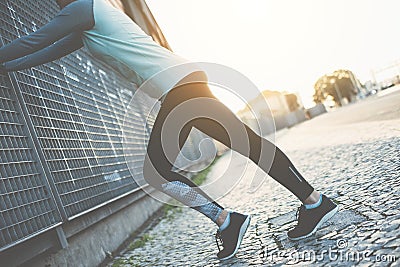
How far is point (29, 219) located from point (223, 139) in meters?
1.14

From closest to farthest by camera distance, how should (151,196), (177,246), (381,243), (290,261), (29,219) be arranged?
(381,243) < (290,261) < (29,219) < (177,246) < (151,196)

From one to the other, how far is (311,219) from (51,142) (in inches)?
70.6

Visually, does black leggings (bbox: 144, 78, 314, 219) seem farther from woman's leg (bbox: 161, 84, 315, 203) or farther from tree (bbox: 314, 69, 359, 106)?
tree (bbox: 314, 69, 359, 106)

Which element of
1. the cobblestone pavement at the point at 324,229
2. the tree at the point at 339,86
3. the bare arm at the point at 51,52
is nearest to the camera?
the cobblestone pavement at the point at 324,229

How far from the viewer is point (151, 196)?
6.45 metres

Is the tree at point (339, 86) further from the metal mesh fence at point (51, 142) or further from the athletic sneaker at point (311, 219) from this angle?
the athletic sneaker at point (311, 219)

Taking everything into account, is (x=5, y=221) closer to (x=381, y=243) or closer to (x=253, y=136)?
(x=253, y=136)

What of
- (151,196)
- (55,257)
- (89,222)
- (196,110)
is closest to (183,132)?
(196,110)

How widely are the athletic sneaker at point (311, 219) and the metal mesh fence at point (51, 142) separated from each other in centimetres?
142

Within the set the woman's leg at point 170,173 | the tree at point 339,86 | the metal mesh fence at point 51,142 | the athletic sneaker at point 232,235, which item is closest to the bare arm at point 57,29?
the metal mesh fence at point 51,142

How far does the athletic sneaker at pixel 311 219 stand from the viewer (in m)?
2.51

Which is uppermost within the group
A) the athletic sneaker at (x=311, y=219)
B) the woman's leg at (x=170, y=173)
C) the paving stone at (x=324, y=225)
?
the woman's leg at (x=170, y=173)

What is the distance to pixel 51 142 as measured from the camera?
10.5 ft

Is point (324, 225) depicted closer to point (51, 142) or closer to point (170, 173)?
point (170, 173)
